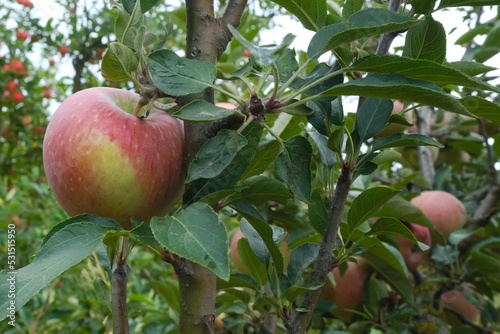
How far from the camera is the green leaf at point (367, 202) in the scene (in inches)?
25.9

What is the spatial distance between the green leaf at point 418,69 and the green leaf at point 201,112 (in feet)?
0.42

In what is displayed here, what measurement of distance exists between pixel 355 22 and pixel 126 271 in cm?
36

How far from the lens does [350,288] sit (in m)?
1.22

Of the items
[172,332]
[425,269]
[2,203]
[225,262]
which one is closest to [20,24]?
[2,203]

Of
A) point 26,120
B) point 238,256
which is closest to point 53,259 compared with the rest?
point 238,256

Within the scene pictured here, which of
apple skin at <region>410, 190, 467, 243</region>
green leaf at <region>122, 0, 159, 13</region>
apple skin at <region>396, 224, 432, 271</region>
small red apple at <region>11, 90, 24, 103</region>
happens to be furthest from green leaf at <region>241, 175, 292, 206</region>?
small red apple at <region>11, 90, 24, 103</region>

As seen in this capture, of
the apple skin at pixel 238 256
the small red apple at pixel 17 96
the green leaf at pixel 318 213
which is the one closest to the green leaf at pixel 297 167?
the green leaf at pixel 318 213

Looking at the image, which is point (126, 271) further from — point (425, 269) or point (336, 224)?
point (425, 269)

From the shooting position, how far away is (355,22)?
511 mm

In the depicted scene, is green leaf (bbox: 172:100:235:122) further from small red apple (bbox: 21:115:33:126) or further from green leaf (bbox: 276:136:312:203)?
small red apple (bbox: 21:115:33:126)

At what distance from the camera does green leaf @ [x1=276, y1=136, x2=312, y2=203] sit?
59cm

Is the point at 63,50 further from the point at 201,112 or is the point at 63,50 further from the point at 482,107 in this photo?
the point at 482,107

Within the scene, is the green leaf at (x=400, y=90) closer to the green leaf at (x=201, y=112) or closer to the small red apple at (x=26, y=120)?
the green leaf at (x=201, y=112)

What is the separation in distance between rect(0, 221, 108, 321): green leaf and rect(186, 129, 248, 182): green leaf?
0.10m
